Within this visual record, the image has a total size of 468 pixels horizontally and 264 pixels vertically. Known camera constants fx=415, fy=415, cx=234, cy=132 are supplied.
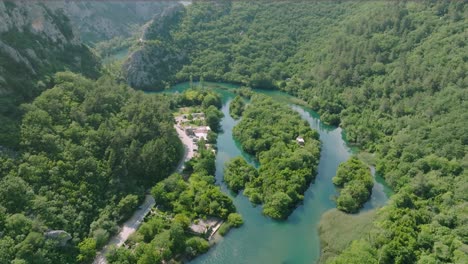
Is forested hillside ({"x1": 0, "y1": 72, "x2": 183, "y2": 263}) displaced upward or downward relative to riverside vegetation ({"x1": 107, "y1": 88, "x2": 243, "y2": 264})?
upward

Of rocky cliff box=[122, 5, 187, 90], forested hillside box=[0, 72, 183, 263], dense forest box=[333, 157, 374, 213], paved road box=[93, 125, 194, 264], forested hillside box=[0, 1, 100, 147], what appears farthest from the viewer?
rocky cliff box=[122, 5, 187, 90]

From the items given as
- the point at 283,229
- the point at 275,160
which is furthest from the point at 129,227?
the point at 275,160

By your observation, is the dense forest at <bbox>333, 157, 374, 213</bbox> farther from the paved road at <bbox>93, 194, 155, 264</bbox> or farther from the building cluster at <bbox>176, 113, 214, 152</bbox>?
the paved road at <bbox>93, 194, 155, 264</bbox>

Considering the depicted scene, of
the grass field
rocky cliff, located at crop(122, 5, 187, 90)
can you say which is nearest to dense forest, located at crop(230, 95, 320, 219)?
the grass field

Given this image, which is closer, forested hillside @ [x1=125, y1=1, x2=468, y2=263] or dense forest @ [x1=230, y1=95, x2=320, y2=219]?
forested hillside @ [x1=125, y1=1, x2=468, y2=263]

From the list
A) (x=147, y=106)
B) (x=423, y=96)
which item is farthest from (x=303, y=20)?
(x=147, y=106)

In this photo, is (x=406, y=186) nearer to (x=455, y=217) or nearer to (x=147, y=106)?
(x=455, y=217)

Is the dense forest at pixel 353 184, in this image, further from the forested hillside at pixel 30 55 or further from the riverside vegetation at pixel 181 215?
the forested hillside at pixel 30 55
